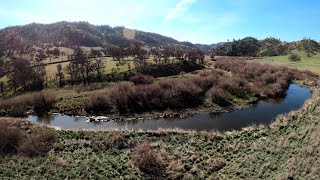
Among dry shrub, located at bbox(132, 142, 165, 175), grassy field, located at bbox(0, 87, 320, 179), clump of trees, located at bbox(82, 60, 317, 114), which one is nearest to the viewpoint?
grassy field, located at bbox(0, 87, 320, 179)

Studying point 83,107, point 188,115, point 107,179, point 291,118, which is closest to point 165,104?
point 188,115

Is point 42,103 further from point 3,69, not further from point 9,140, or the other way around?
point 3,69

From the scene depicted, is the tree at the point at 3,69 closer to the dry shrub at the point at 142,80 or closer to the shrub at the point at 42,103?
the shrub at the point at 42,103

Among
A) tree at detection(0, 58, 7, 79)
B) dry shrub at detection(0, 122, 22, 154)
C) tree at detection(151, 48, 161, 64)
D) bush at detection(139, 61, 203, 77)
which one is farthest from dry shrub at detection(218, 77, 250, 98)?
tree at detection(0, 58, 7, 79)

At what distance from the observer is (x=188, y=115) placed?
2462 inches

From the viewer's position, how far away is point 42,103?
68438 mm

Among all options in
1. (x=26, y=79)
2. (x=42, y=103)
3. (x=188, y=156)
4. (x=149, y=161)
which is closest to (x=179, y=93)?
(x=42, y=103)

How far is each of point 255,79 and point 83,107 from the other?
176 feet

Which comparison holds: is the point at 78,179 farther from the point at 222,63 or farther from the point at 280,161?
the point at 222,63

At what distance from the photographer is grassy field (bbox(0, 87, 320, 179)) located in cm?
3045

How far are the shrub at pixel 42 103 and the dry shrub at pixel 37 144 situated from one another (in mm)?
25507

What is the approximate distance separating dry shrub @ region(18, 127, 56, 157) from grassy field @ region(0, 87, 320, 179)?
0.88 metres

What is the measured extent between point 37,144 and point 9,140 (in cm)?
375

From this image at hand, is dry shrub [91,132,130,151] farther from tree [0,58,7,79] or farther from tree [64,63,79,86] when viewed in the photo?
tree [0,58,7,79]
